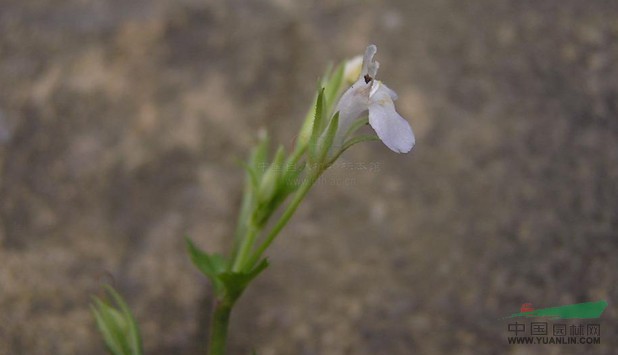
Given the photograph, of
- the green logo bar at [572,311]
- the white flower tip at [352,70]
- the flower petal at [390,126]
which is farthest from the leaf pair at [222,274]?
the green logo bar at [572,311]

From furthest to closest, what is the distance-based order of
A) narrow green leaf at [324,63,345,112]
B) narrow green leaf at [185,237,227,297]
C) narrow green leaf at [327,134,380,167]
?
narrow green leaf at [324,63,345,112] → narrow green leaf at [185,237,227,297] → narrow green leaf at [327,134,380,167]

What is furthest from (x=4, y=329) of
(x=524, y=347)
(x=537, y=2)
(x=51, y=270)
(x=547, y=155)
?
(x=537, y=2)

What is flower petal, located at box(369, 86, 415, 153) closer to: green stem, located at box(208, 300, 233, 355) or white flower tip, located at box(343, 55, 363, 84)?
white flower tip, located at box(343, 55, 363, 84)

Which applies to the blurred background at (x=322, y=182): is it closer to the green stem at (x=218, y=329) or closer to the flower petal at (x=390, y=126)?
the green stem at (x=218, y=329)

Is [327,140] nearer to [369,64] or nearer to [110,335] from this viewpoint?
[369,64]

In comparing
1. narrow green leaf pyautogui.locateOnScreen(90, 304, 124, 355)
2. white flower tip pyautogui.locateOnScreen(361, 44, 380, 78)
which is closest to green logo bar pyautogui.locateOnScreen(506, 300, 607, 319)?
white flower tip pyautogui.locateOnScreen(361, 44, 380, 78)

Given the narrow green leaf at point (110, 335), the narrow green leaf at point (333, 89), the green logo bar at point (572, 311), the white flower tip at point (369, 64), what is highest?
the narrow green leaf at point (333, 89)
